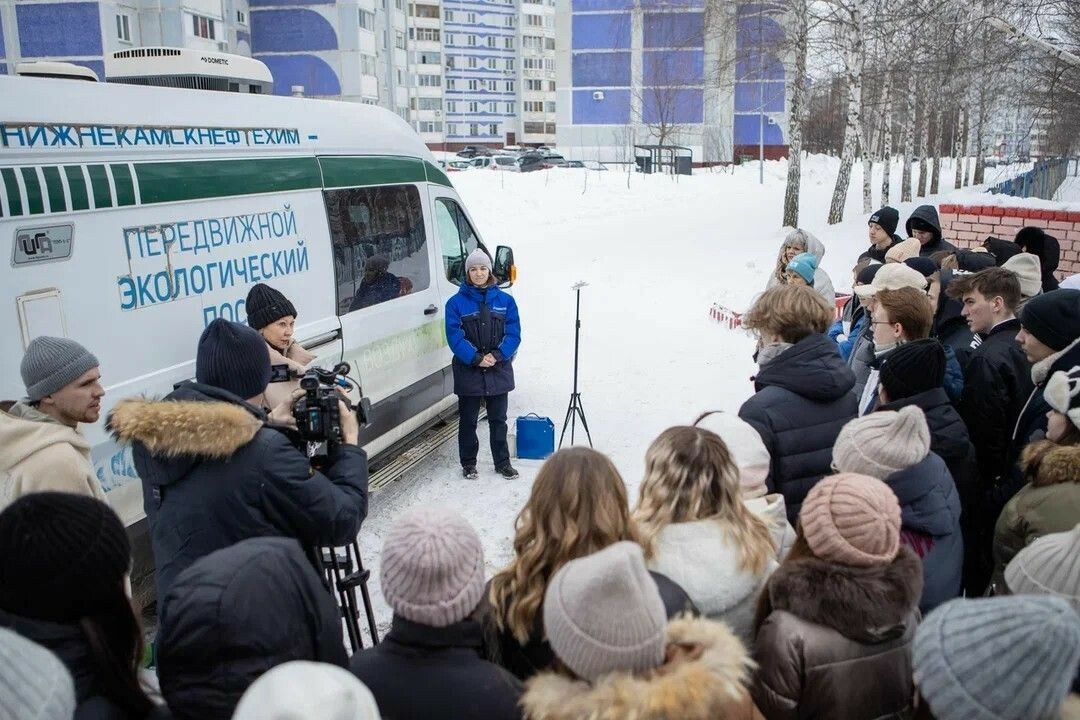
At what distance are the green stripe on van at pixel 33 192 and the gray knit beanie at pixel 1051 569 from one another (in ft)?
12.6

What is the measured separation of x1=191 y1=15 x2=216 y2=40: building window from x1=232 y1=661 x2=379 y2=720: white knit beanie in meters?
45.6

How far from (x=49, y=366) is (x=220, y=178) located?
6.17 ft

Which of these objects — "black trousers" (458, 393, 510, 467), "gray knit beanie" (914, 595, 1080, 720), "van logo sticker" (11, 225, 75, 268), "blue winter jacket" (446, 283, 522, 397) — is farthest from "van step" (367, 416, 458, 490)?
"gray knit beanie" (914, 595, 1080, 720)

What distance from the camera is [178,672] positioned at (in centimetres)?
197

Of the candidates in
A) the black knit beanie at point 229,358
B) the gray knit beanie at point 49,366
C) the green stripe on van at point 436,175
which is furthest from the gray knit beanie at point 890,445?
the green stripe on van at point 436,175

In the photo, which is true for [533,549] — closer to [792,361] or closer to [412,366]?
[792,361]

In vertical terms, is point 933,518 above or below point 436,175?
below

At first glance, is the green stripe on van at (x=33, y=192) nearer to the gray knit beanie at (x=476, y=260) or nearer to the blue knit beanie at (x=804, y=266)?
the gray knit beanie at (x=476, y=260)

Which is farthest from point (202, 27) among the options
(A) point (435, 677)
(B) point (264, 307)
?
(A) point (435, 677)

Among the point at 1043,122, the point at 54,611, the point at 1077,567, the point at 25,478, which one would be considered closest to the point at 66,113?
the point at 25,478

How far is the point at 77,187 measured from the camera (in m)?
3.94

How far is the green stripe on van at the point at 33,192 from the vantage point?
3680mm

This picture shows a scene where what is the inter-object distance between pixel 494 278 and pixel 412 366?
936 millimetres

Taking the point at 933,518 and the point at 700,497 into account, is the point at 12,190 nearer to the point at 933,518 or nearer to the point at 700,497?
the point at 700,497
